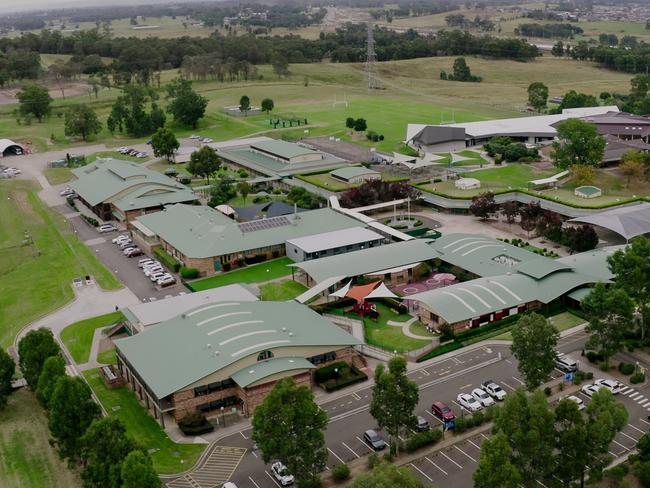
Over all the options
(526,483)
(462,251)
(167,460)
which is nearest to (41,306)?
(167,460)

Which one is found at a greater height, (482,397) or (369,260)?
(369,260)

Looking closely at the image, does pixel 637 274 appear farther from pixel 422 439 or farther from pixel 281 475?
pixel 281 475

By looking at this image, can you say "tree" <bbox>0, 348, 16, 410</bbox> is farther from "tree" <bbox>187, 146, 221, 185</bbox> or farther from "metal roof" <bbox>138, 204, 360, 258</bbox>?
"tree" <bbox>187, 146, 221, 185</bbox>

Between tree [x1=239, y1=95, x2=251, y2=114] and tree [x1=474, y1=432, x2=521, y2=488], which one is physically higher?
tree [x1=474, y1=432, x2=521, y2=488]

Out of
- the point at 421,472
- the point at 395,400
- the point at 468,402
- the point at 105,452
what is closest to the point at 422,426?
the point at 421,472

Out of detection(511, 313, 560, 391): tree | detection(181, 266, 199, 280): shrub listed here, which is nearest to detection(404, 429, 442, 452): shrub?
detection(511, 313, 560, 391): tree
